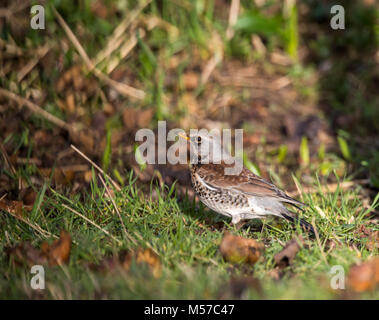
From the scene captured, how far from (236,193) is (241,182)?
12 cm

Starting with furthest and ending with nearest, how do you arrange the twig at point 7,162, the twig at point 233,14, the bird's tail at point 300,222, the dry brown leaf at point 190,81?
the twig at point 233,14, the dry brown leaf at point 190,81, the twig at point 7,162, the bird's tail at point 300,222

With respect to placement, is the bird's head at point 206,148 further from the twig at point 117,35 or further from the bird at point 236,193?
the twig at point 117,35

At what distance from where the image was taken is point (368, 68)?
27.5 ft

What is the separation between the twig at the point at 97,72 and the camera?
677 centimetres

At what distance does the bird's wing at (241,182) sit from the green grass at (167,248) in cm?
31

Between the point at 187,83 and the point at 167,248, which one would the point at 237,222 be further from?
the point at 187,83

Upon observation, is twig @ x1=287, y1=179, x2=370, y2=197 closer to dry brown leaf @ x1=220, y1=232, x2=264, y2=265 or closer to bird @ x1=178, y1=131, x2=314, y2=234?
bird @ x1=178, y1=131, x2=314, y2=234

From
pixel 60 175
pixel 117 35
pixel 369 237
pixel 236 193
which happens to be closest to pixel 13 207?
pixel 60 175

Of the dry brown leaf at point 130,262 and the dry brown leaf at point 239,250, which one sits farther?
the dry brown leaf at point 239,250

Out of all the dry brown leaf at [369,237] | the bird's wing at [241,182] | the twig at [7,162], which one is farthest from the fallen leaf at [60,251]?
the dry brown leaf at [369,237]

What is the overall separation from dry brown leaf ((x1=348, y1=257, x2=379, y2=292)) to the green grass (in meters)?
0.07

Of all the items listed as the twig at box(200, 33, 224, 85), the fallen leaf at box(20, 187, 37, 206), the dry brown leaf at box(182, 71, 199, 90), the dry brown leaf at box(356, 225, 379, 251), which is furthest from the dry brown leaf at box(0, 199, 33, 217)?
the twig at box(200, 33, 224, 85)

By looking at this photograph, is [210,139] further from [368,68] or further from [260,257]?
[368,68]

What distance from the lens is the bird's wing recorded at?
4.49m
